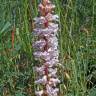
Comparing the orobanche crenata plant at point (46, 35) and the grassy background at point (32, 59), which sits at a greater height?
the orobanche crenata plant at point (46, 35)

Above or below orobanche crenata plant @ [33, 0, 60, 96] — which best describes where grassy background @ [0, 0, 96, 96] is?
below

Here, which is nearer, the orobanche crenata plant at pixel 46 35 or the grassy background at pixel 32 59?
the orobanche crenata plant at pixel 46 35

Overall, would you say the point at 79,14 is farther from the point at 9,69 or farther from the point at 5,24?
the point at 9,69

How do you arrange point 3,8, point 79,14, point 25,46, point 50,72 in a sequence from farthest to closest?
point 79,14, point 3,8, point 25,46, point 50,72

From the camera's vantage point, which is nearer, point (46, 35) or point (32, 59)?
point (46, 35)

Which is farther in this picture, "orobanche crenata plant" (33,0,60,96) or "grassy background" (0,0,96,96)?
"grassy background" (0,0,96,96)

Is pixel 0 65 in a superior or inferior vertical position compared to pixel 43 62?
inferior

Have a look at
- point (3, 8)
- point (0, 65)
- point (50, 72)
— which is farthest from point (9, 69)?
point (50, 72)

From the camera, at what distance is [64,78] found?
8.19 ft

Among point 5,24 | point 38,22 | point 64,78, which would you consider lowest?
point 64,78

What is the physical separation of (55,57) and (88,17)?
1820 mm

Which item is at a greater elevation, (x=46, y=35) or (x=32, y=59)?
(x=46, y=35)

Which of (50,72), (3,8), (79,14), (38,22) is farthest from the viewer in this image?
(79,14)

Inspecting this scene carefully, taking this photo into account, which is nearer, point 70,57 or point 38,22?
point 38,22
